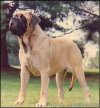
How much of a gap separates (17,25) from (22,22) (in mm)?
129

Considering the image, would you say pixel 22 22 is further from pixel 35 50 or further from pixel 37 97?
pixel 37 97

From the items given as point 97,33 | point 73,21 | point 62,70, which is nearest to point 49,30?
point 73,21

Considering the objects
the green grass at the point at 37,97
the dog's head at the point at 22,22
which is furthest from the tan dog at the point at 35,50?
the green grass at the point at 37,97

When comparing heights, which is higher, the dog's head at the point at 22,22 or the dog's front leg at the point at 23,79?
the dog's head at the point at 22,22

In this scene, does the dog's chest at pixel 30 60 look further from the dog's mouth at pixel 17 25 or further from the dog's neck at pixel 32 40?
the dog's mouth at pixel 17 25

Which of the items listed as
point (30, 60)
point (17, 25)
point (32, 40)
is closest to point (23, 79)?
point (30, 60)

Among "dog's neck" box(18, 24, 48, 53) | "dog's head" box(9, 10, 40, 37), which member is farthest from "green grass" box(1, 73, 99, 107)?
"dog's head" box(9, 10, 40, 37)

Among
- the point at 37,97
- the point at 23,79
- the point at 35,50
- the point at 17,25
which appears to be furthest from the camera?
the point at 37,97

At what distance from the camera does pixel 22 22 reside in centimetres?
753

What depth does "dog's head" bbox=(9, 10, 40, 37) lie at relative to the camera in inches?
294

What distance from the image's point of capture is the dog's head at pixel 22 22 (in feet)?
24.5

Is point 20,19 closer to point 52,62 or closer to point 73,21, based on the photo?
point 52,62

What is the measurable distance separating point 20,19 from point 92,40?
55.2ft

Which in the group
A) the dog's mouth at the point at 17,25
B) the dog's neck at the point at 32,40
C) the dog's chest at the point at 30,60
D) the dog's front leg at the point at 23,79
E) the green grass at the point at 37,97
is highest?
the dog's mouth at the point at 17,25
